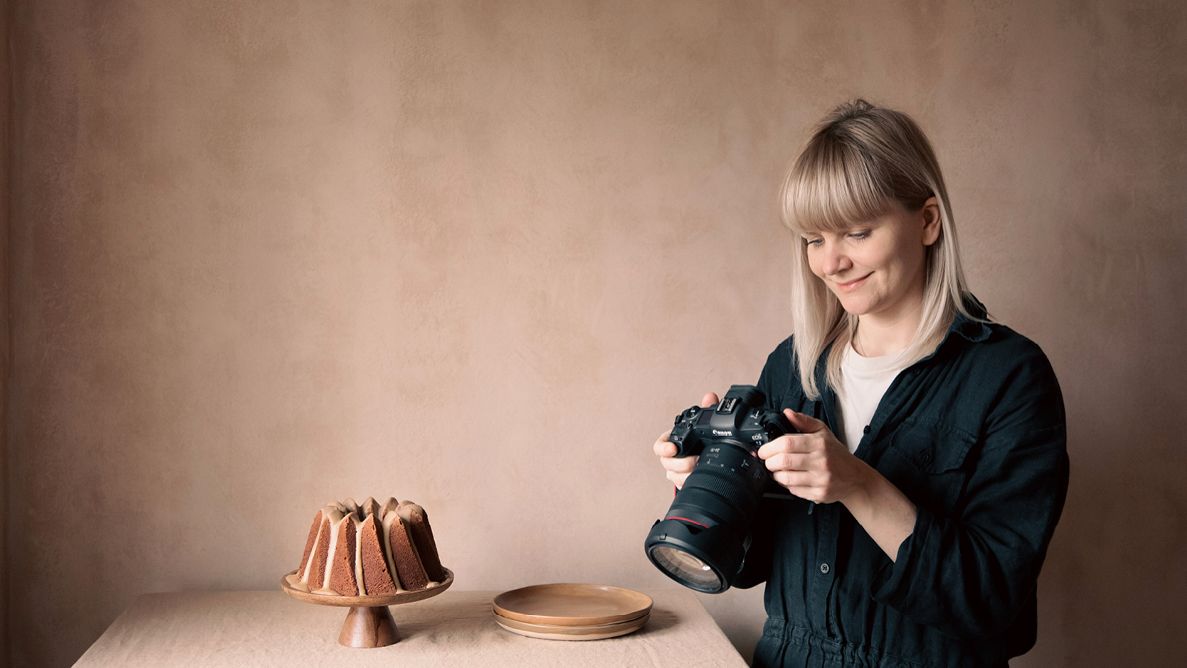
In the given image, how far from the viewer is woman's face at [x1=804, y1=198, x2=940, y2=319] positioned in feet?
3.78

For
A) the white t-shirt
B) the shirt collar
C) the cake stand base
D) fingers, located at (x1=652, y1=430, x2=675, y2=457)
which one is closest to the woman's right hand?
fingers, located at (x1=652, y1=430, x2=675, y2=457)

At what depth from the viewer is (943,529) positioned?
1.06 m

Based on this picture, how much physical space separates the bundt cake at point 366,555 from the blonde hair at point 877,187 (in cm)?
66

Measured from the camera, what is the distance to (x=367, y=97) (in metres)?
1.64

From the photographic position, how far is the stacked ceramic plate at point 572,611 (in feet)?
4.42

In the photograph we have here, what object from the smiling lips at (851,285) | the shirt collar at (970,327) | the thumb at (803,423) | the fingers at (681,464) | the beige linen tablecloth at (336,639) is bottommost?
the beige linen tablecloth at (336,639)

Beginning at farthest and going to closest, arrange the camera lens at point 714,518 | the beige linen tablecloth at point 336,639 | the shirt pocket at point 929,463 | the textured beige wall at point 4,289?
the textured beige wall at point 4,289 < the beige linen tablecloth at point 336,639 < the shirt pocket at point 929,463 < the camera lens at point 714,518

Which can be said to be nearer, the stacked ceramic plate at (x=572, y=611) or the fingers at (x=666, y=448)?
the fingers at (x=666, y=448)

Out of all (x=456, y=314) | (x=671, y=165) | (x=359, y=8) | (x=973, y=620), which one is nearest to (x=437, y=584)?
(x=456, y=314)

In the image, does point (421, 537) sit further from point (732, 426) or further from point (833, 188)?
point (833, 188)

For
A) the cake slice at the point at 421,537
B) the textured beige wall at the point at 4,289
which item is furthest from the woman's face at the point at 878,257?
the textured beige wall at the point at 4,289

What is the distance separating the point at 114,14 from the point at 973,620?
1534 mm

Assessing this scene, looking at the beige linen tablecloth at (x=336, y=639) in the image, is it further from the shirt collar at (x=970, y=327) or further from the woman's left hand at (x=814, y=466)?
the shirt collar at (x=970, y=327)

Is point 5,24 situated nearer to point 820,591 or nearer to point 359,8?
point 359,8
